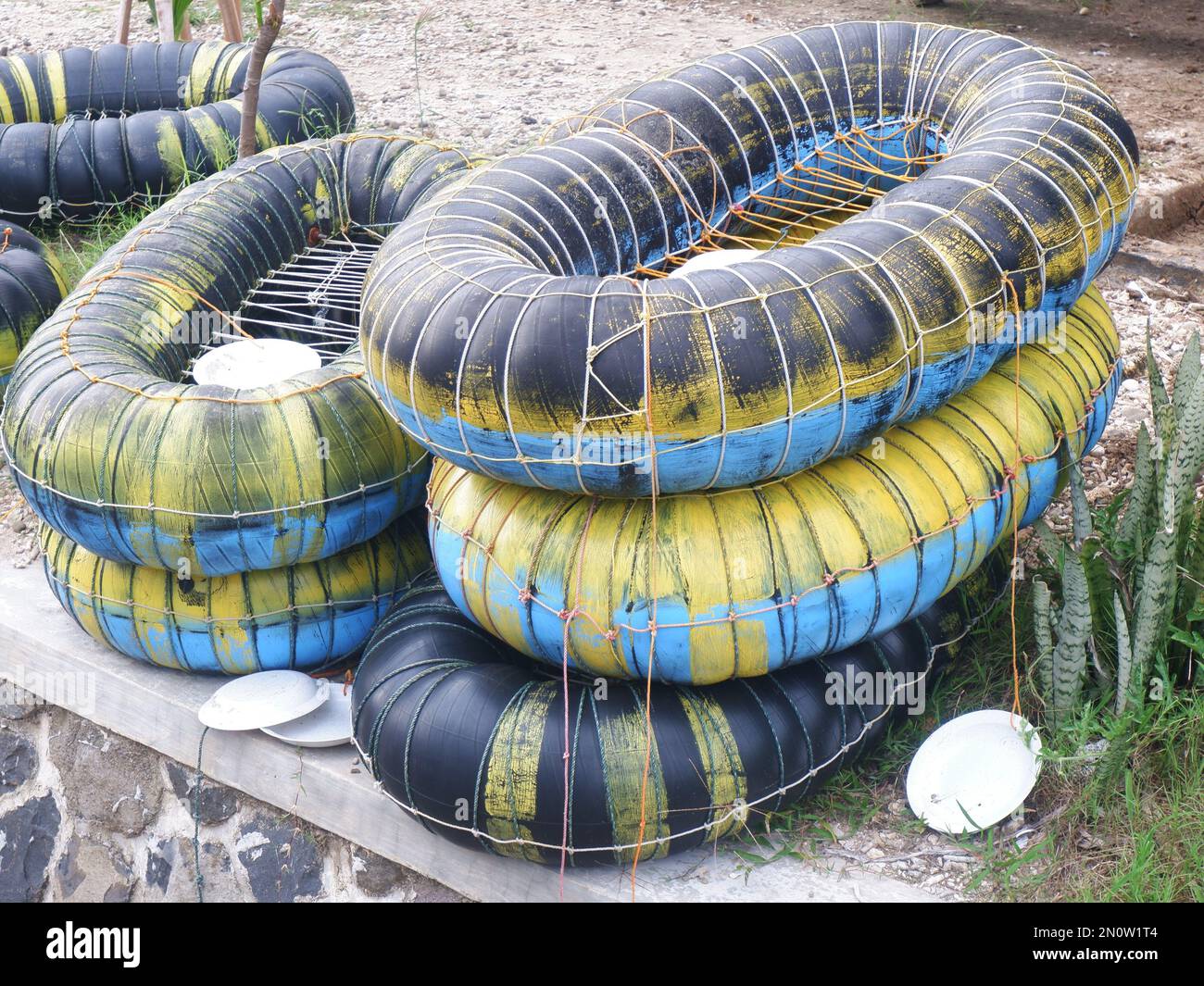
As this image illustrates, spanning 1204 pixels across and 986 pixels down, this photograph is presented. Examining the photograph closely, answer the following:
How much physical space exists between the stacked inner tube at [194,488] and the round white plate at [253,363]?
0.17 meters

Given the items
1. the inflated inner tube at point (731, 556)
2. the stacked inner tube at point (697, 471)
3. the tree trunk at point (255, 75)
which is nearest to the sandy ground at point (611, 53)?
the tree trunk at point (255, 75)

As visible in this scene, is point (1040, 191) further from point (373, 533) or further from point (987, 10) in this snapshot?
point (987, 10)

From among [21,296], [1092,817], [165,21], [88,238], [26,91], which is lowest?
[1092,817]

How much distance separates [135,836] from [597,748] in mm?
2197

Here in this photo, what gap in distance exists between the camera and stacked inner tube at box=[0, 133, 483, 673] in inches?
159

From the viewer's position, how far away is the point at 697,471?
334 centimetres

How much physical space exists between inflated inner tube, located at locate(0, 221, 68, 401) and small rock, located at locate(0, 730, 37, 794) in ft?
5.39

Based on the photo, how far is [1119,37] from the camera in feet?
29.0

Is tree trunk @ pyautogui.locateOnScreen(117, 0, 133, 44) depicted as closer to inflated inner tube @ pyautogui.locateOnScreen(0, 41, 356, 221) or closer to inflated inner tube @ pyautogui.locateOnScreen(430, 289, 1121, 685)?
inflated inner tube @ pyautogui.locateOnScreen(0, 41, 356, 221)

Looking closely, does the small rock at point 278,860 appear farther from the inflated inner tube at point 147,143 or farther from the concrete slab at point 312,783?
the inflated inner tube at point 147,143

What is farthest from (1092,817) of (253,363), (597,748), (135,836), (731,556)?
(135,836)

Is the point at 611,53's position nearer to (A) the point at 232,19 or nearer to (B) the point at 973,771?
(A) the point at 232,19

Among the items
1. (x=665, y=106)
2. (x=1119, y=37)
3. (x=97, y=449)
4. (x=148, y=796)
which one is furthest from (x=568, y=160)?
(x=1119, y=37)

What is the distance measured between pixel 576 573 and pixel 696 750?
0.61 metres
